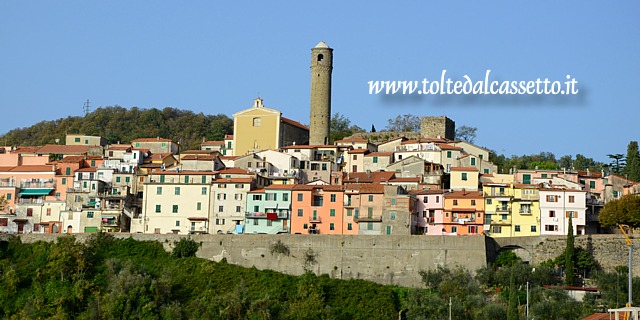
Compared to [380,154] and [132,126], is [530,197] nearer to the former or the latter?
[380,154]

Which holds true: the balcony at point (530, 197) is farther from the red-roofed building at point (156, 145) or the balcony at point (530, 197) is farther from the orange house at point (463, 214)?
the red-roofed building at point (156, 145)

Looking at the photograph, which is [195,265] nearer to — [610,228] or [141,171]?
[141,171]

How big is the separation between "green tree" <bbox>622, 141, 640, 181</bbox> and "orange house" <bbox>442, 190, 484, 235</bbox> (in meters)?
18.5

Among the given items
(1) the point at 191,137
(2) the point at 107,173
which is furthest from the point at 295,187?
(1) the point at 191,137

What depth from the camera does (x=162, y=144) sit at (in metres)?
92.9

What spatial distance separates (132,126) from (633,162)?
5848 cm

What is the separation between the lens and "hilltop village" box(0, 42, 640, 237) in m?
72.8

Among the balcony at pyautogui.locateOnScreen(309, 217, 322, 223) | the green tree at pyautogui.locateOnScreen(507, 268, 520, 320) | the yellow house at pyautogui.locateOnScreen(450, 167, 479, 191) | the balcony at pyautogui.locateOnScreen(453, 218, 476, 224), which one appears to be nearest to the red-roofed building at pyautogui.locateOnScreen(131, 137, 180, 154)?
the balcony at pyautogui.locateOnScreen(309, 217, 322, 223)

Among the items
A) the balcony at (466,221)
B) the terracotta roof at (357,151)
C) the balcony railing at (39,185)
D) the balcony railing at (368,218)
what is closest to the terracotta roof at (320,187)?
the balcony railing at (368,218)

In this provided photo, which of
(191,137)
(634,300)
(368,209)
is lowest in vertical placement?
(634,300)

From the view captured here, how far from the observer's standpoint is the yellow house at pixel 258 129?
89.9m

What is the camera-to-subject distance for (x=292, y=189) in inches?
2940

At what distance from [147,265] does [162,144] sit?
24705 mm

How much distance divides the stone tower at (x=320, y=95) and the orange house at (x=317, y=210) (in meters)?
17.2
